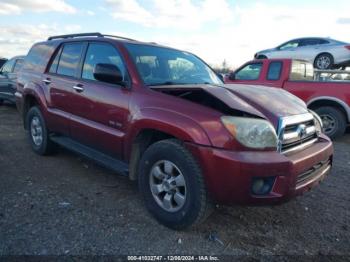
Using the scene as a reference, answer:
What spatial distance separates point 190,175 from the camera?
3.01 metres

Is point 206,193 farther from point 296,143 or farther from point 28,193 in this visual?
point 28,193

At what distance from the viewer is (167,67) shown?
420 cm

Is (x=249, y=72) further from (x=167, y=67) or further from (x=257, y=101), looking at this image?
Answer: (x=257, y=101)

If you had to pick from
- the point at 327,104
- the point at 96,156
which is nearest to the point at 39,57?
the point at 96,156

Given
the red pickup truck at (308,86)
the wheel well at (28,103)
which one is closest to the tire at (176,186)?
the wheel well at (28,103)

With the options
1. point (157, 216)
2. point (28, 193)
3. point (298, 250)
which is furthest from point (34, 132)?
point (298, 250)

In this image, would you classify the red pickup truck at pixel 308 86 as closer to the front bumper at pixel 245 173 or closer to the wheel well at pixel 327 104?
the wheel well at pixel 327 104

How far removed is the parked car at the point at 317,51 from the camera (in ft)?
39.1

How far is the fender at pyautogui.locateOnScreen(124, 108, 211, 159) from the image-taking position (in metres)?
2.97

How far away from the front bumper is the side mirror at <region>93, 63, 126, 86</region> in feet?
4.04

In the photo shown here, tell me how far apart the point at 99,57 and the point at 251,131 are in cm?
233

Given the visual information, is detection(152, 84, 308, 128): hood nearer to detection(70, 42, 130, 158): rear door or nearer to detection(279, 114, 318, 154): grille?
detection(279, 114, 318, 154): grille

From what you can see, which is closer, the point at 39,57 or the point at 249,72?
the point at 39,57

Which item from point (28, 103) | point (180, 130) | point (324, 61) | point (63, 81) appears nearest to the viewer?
point (180, 130)
